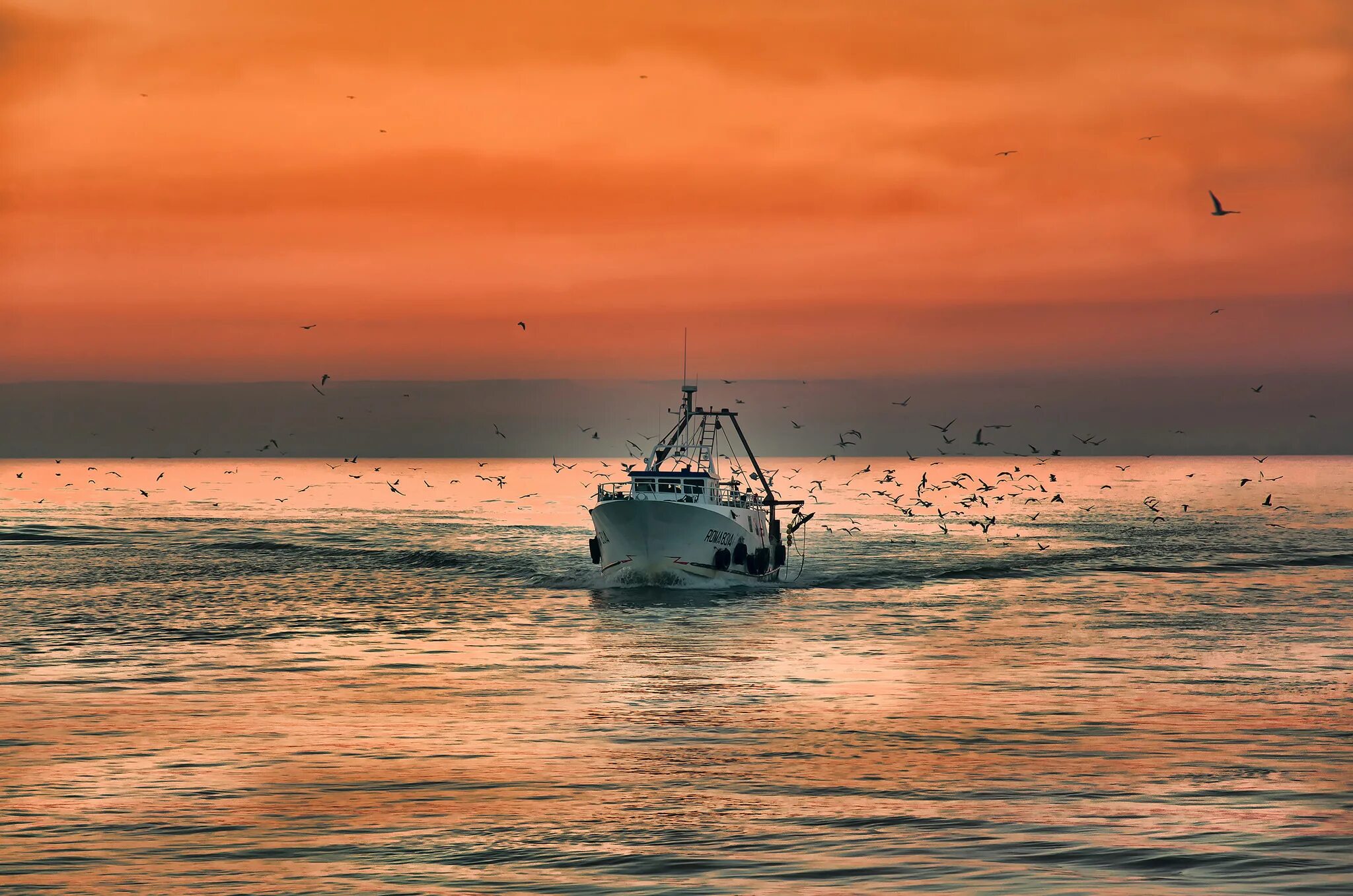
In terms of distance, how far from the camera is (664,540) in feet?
235

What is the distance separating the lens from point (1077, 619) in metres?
61.1

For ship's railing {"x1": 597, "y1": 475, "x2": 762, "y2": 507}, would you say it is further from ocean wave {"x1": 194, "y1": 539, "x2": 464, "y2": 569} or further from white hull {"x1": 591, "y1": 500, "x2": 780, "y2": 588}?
ocean wave {"x1": 194, "y1": 539, "x2": 464, "y2": 569}

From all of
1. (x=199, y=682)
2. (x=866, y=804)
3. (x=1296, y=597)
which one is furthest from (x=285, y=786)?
(x=1296, y=597)

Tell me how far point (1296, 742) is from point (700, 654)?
21.2m

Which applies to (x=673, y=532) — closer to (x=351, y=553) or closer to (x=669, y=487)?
(x=669, y=487)

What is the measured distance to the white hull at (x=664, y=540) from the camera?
2793 inches

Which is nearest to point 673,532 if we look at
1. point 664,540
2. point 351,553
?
point 664,540

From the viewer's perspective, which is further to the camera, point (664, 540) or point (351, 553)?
point (351, 553)

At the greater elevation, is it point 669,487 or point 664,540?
point 669,487

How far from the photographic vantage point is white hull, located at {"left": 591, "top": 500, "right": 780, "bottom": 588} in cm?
7094

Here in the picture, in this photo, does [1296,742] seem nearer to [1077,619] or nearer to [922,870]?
[922,870]

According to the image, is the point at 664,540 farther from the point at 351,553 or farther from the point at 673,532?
the point at 351,553

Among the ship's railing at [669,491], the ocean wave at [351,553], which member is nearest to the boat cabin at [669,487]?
the ship's railing at [669,491]

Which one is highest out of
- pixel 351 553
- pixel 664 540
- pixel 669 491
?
pixel 669 491
